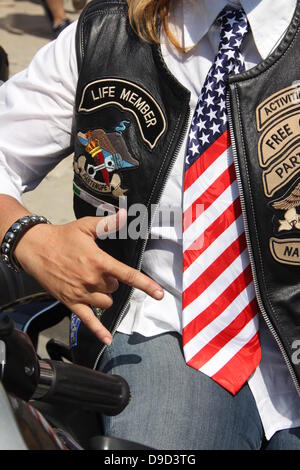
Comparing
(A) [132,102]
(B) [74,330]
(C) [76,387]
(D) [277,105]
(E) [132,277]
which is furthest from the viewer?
(B) [74,330]

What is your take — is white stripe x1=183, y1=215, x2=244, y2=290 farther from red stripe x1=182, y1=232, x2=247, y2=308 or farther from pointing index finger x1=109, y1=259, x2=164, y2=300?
pointing index finger x1=109, y1=259, x2=164, y2=300

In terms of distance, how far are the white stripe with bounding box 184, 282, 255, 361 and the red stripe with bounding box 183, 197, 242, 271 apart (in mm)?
111

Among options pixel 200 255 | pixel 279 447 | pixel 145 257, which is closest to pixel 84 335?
pixel 145 257

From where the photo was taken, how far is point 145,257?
4.99 feet

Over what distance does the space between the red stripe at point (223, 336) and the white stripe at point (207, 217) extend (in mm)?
151

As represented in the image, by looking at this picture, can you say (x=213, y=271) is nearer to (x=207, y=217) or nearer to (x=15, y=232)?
(x=207, y=217)

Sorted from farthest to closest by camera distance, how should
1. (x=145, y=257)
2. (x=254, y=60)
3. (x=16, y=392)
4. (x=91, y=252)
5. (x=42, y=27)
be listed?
(x=42, y=27), (x=145, y=257), (x=254, y=60), (x=91, y=252), (x=16, y=392)

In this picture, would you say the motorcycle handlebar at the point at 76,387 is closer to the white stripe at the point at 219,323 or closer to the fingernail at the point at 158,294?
the fingernail at the point at 158,294

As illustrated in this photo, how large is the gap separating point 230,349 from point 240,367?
39 mm

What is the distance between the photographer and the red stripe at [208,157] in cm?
142

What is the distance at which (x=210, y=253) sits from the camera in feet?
4.70

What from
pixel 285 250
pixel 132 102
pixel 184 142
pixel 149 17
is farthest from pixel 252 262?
pixel 149 17
